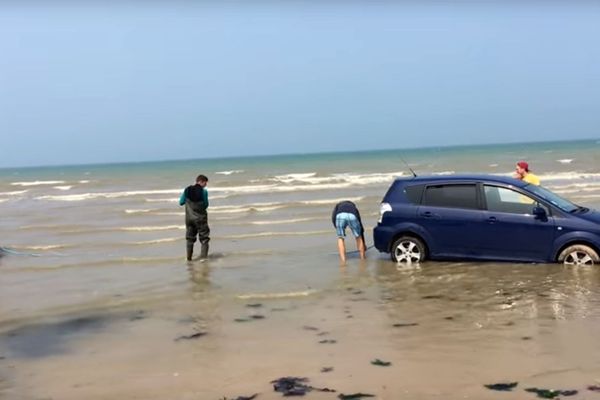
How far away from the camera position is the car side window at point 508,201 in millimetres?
10758

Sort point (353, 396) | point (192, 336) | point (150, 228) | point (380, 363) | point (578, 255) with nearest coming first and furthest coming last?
point (353, 396) → point (380, 363) → point (192, 336) → point (578, 255) → point (150, 228)

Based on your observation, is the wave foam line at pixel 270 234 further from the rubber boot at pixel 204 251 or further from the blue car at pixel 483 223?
the blue car at pixel 483 223

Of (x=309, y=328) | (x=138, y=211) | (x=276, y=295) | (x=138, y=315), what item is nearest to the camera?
(x=309, y=328)

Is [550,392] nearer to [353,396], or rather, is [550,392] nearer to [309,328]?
[353,396]

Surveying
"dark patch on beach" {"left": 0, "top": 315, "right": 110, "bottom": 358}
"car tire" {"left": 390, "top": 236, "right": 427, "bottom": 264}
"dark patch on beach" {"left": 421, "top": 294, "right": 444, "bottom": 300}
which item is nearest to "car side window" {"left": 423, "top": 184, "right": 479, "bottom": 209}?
"car tire" {"left": 390, "top": 236, "right": 427, "bottom": 264}

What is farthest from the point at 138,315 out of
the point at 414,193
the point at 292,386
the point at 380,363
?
the point at 414,193

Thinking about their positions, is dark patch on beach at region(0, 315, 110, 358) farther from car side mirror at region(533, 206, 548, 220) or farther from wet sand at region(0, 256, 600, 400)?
car side mirror at region(533, 206, 548, 220)

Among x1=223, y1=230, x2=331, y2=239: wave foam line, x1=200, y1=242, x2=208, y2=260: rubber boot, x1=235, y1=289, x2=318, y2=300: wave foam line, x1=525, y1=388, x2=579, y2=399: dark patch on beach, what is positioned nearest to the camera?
x1=525, y1=388, x2=579, y2=399: dark patch on beach

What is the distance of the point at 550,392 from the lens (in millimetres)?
5336

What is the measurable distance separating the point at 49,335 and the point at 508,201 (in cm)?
711

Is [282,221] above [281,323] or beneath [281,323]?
above

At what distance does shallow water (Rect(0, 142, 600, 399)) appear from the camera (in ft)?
19.4

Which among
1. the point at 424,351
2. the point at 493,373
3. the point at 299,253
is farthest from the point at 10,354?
the point at 299,253

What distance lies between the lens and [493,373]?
5.83m
